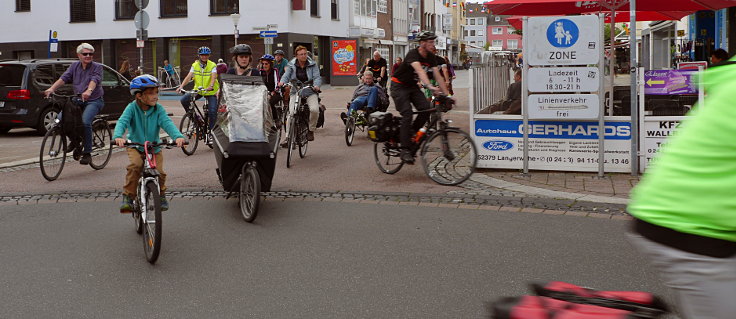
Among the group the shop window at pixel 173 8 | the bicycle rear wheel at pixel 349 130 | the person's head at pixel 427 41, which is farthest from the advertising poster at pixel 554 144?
the shop window at pixel 173 8

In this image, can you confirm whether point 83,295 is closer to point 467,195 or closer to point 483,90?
point 467,195

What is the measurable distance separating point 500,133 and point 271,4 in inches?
1328

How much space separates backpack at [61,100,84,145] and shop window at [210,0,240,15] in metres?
33.4

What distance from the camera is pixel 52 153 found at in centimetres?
1026

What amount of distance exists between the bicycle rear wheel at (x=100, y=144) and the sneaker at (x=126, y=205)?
4.66 meters

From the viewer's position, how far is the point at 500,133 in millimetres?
10297

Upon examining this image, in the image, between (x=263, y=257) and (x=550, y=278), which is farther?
(x=263, y=257)

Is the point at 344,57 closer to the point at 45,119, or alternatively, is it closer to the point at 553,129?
the point at 45,119

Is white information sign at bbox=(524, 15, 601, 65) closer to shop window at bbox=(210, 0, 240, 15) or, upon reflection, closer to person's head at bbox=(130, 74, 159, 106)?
person's head at bbox=(130, 74, 159, 106)

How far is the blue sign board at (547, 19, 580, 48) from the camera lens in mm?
9570

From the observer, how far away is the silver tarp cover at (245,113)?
770cm

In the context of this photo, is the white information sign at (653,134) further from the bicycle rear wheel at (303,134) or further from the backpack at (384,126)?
the bicycle rear wheel at (303,134)

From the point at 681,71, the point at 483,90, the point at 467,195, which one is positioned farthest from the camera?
the point at 483,90

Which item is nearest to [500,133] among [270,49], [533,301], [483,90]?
[483,90]
